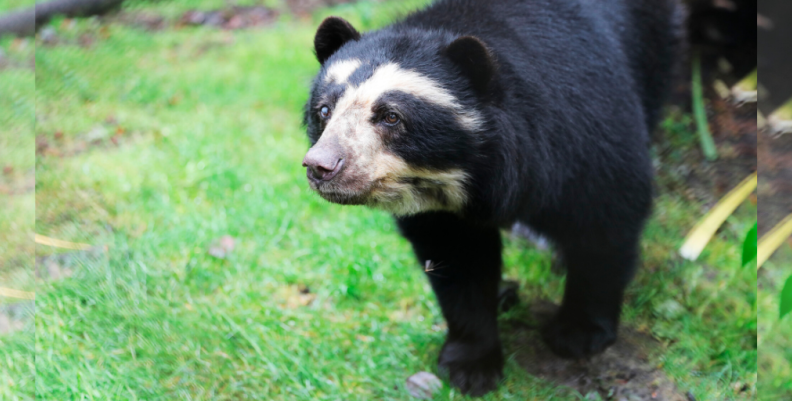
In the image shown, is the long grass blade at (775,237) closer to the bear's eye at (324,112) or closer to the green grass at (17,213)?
the bear's eye at (324,112)

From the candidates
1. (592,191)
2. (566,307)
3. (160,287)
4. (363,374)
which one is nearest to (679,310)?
(566,307)

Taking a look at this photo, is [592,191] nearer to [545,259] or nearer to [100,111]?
[545,259]

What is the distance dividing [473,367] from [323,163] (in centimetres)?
142

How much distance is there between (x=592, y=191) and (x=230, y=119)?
3595mm

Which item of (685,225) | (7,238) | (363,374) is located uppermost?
(7,238)

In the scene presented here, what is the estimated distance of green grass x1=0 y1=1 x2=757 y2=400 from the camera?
3.07 m

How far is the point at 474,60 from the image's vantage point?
247 cm

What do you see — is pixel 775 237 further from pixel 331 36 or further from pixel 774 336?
pixel 331 36

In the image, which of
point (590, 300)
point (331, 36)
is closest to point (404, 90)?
point (331, 36)

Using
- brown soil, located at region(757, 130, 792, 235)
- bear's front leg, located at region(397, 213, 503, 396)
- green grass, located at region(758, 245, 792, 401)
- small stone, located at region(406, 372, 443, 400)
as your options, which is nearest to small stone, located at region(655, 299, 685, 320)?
green grass, located at region(758, 245, 792, 401)

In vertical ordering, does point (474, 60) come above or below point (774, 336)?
above

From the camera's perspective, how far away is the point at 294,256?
4.07 metres

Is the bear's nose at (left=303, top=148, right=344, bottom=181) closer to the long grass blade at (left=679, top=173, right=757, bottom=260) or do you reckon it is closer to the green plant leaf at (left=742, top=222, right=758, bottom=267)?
the green plant leaf at (left=742, top=222, right=758, bottom=267)

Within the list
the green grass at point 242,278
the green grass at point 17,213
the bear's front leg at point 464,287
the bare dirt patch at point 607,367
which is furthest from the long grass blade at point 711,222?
the green grass at point 17,213
